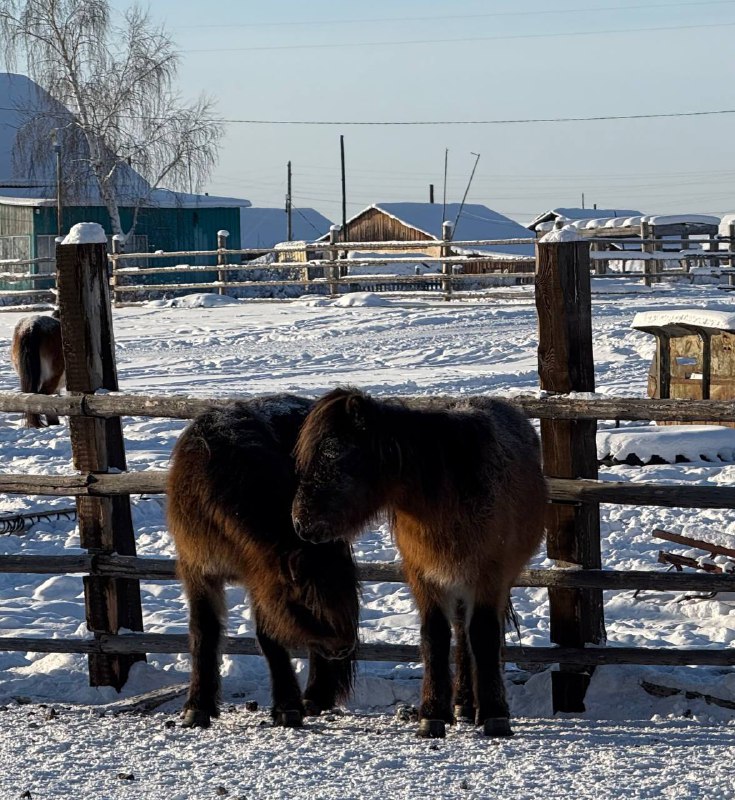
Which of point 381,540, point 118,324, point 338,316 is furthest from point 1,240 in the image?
point 381,540

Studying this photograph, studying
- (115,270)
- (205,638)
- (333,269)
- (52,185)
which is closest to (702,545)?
(205,638)

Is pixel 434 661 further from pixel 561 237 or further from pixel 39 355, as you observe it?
pixel 39 355

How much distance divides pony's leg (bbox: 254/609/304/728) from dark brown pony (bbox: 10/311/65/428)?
8561 mm

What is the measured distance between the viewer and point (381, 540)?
7824mm

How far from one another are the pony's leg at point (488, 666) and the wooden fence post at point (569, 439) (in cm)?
79

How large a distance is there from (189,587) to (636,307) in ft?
56.9

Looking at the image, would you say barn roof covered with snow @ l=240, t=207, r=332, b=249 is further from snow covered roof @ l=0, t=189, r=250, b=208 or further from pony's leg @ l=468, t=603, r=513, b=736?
pony's leg @ l=468, t=603, r=513, b=736

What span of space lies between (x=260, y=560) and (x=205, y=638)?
562 mm

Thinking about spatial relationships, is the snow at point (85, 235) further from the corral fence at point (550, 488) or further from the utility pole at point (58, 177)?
the utility pole at point (58, 177)

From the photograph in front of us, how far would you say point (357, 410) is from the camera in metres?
4.12

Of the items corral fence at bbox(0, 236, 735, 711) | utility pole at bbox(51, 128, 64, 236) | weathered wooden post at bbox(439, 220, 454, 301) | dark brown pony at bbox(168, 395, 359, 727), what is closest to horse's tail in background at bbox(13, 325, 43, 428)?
corral fence at bbox(0, 236, 735, 711)

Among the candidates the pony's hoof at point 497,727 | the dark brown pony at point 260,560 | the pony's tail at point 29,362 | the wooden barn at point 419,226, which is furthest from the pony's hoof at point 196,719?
the wooden barn at point 419,226

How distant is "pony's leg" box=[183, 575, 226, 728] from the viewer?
478cm

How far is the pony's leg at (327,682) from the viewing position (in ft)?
16.0
